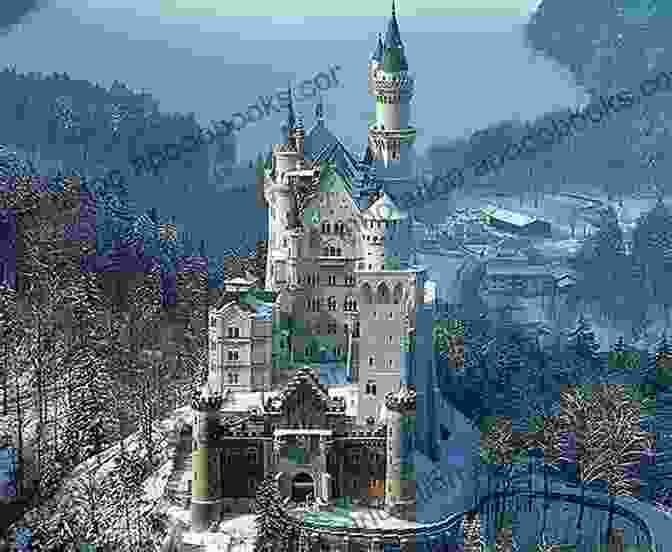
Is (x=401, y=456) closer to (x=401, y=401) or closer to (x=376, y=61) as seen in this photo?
(x=401, y=401)

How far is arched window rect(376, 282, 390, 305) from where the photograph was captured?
2512 inches

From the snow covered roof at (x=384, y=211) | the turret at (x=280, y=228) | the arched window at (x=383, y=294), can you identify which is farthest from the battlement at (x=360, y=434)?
the turret at (x=280, y=228)

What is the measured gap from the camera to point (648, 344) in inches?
4444

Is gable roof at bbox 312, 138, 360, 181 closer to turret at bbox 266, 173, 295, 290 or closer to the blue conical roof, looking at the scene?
turret at bbox 266, 173, 295, 290

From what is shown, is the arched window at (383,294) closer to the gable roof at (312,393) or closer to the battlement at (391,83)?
the gable roof at (312,393)

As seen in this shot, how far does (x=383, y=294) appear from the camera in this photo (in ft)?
210

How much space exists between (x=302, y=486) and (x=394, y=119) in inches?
808

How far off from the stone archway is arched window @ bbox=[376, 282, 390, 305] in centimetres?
970

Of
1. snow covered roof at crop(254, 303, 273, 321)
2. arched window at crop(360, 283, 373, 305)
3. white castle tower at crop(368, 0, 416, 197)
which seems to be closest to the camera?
arched window at crop(360, 283, 373, 305)

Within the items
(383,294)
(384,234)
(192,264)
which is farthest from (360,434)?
(192,264)

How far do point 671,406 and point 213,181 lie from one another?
53966 mm

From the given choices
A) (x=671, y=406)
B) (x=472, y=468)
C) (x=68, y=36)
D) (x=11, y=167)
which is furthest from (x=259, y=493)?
(x=68, y=36)

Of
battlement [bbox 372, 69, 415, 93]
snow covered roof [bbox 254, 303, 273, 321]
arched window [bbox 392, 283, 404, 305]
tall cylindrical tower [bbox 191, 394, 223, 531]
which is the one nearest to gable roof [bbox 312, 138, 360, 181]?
battlement [bbox 372, 69, 415, 93]

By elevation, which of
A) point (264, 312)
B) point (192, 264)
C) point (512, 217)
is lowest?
point (264, 312)
